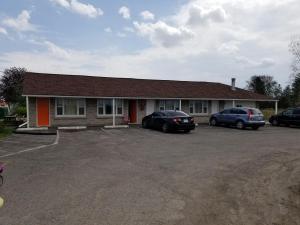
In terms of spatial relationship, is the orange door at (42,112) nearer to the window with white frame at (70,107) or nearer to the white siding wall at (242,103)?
the window with white frame at (70,107)

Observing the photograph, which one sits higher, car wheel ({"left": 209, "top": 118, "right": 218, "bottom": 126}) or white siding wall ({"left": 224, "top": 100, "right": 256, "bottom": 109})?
white siding wall ({"left": 224, "top": 100, "right": 256, "bottom": 109})

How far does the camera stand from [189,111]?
3025cm

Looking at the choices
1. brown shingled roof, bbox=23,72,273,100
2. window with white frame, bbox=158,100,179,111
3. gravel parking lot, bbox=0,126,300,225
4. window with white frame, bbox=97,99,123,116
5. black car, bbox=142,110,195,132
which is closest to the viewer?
gravel parking lot, bbox=0,126,300,225

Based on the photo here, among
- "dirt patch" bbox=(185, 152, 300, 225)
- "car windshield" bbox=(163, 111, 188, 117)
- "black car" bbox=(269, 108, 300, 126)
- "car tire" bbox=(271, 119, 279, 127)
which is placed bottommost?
"dirt patch" bbox=(185, 152, 300, 225)

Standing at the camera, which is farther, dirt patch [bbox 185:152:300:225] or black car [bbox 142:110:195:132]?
black car [bbox 142:110:195:132]

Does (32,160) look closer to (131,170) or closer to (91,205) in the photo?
(131,170)

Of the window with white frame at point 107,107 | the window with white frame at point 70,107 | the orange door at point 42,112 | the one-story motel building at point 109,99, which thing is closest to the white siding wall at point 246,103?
the one-story motel building at point 109,99

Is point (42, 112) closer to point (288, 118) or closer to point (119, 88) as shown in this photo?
point (119, 88)

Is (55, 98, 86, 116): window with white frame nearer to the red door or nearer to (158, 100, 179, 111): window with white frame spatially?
the red door

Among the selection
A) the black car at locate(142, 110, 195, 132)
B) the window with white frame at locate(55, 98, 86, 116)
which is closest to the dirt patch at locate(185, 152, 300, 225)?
the black car at locate(142, 110, 195, 132)

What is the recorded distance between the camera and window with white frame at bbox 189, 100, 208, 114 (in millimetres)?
30438

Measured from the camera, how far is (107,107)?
1042 inches

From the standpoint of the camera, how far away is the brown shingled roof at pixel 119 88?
24.6 m

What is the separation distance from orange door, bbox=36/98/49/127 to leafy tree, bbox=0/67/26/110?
106ft
